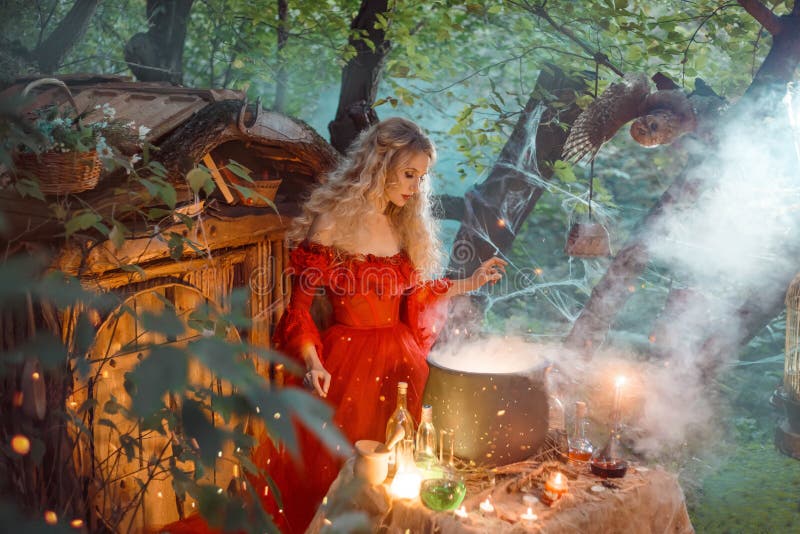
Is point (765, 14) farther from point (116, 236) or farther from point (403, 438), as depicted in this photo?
point (116, 236)

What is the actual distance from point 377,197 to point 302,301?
690mm

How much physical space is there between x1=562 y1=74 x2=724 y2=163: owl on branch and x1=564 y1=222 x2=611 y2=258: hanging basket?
2.37 ft

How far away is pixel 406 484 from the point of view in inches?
97.0

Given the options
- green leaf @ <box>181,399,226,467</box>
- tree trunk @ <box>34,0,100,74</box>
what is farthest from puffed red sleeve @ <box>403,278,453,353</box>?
tree trunk @ <box>34,0,100,74</box>

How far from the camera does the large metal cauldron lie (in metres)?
2.56

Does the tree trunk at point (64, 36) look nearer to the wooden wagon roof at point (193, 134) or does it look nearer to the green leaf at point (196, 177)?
the wooden wagon roof at point (193, 134)

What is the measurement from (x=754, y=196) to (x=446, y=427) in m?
2.55

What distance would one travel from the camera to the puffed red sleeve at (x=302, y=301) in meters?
3.31

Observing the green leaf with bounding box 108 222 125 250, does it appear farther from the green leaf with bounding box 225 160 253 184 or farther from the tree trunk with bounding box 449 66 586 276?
the tree trunk with bounding box 449 66 586 276

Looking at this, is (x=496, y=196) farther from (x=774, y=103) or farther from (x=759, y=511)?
(x=759, y=511)

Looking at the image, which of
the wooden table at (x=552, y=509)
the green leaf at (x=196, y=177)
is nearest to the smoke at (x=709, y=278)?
the wooden table at (x=552, y=509)

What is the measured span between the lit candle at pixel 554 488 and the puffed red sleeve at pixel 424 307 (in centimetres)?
136

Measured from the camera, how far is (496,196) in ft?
16.3

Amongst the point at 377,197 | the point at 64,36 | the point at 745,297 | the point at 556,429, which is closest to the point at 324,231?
the point at 377,197
